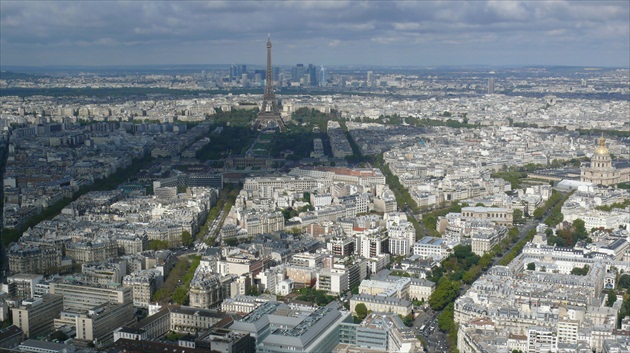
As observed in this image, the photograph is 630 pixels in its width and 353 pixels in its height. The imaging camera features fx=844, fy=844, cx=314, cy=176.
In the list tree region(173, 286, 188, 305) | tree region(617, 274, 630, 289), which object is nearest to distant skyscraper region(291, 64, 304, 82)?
tree region(617, 274, 630, 289)

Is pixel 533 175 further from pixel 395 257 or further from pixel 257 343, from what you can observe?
pixel 257 343

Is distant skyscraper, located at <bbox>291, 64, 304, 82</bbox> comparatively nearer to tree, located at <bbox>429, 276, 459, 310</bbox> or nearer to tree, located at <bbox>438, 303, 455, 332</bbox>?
tree, located at <bbox>429, 276, 459, 310</bbox>

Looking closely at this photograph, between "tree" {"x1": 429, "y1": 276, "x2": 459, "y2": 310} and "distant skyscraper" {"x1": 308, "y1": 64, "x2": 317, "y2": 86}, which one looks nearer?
"tree" {"x1": 429, "y1": 276, "x2": 459, "y2": 310}

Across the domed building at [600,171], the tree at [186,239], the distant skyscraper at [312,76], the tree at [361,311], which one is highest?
the distant skyscraper at [312,76]

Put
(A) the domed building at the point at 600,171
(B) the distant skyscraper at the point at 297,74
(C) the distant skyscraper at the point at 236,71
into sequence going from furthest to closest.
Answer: (C) the distant skyscraper at the point at 236,71 → (B) the distant skyscraper at the point at 297,74 → (A) the domed building at the point at 600,171

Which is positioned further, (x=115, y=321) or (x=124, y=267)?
(x=124, y=267)

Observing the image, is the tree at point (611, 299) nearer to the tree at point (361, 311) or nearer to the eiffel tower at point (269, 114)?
the tree at point (361, 311)

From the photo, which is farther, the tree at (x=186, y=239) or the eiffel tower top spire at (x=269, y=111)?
the eiffel tower top spire at (x=269, y=111)

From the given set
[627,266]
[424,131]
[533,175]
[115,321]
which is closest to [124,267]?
[115,321]

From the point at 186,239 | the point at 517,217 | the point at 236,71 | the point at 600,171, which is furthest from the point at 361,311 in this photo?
the point at 236,71

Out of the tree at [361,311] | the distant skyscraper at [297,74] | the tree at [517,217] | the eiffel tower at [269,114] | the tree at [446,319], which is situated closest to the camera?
the tree at [446,319]

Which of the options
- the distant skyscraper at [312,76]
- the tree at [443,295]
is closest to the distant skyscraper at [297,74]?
the distant skyscraper at [312,76]
